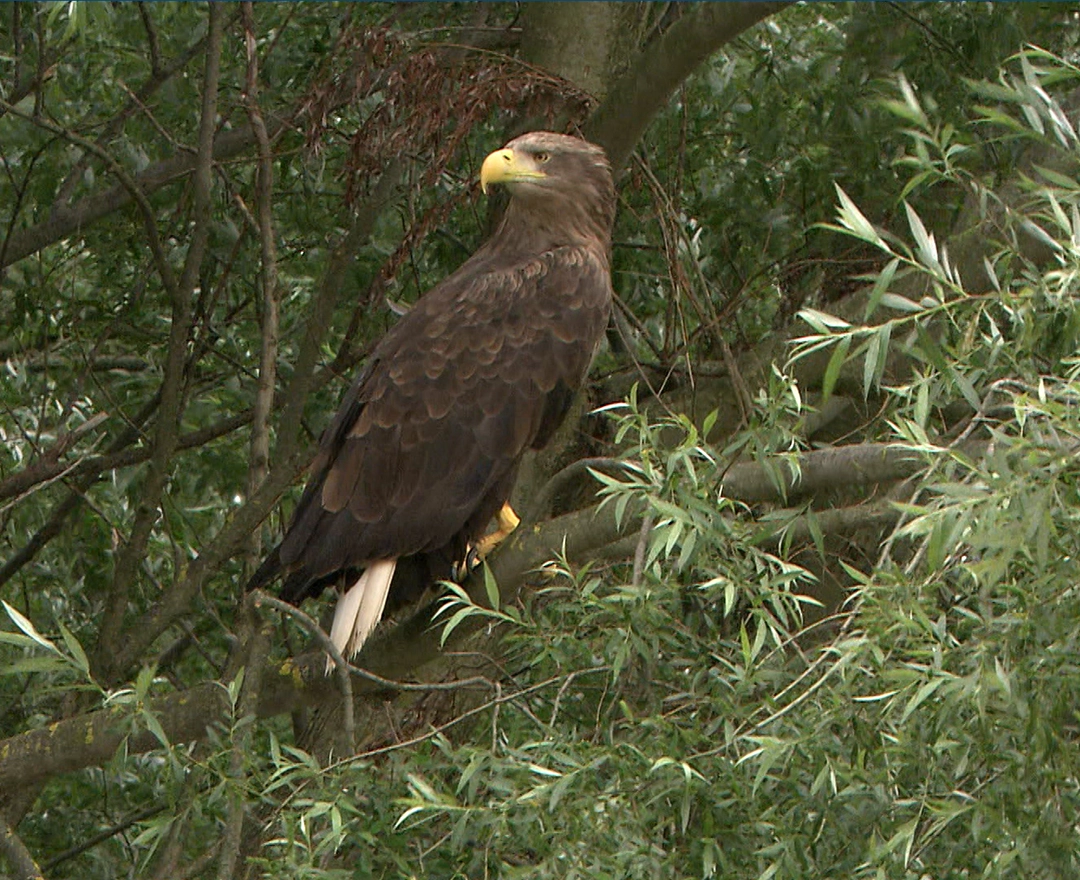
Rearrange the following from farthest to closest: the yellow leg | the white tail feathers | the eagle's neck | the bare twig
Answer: the eagle's neck
the yellow leg
the white tail feathers
the bare twig

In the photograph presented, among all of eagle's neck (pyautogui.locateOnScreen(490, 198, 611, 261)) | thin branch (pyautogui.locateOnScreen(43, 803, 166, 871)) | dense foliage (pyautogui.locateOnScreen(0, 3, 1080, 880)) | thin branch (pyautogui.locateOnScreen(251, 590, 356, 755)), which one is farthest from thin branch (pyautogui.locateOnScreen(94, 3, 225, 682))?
thin branch (pyautogui.locateOnScreen(251, 590, 356, 755))

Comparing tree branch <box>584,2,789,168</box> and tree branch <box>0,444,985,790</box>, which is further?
tree branch <box>584,2,789,168</box>

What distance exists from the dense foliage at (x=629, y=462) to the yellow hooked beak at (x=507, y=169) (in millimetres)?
134

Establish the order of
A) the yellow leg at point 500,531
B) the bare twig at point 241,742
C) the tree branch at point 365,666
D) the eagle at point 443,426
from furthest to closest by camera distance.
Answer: the yellow leg at point 500,531, the eagle at point 443,426, the tree branch at point 365,666, the bare twig at point 241,742

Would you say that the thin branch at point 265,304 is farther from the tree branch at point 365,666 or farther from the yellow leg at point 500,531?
the yellow leg at point 500,531

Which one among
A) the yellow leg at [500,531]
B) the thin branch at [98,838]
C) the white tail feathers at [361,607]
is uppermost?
the white tail feathers at [361,607]

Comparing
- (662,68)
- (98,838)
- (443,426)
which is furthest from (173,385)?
(662,68)

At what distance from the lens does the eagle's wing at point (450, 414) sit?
14.0 ft

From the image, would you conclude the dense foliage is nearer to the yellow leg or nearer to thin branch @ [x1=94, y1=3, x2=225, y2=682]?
thin branch @ [x1=94, y1=3, x2=225, y2=682]

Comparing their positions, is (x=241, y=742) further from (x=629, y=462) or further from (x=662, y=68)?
(x=662, y=68)

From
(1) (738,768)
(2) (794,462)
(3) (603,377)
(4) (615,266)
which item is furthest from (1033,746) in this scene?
(4) (615,266)

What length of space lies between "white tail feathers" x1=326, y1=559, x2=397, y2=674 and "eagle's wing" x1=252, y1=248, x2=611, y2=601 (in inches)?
1.3

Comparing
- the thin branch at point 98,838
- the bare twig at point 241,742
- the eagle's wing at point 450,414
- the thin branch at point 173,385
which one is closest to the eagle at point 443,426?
the eagle's wing at point 450,414

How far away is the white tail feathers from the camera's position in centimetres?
401
